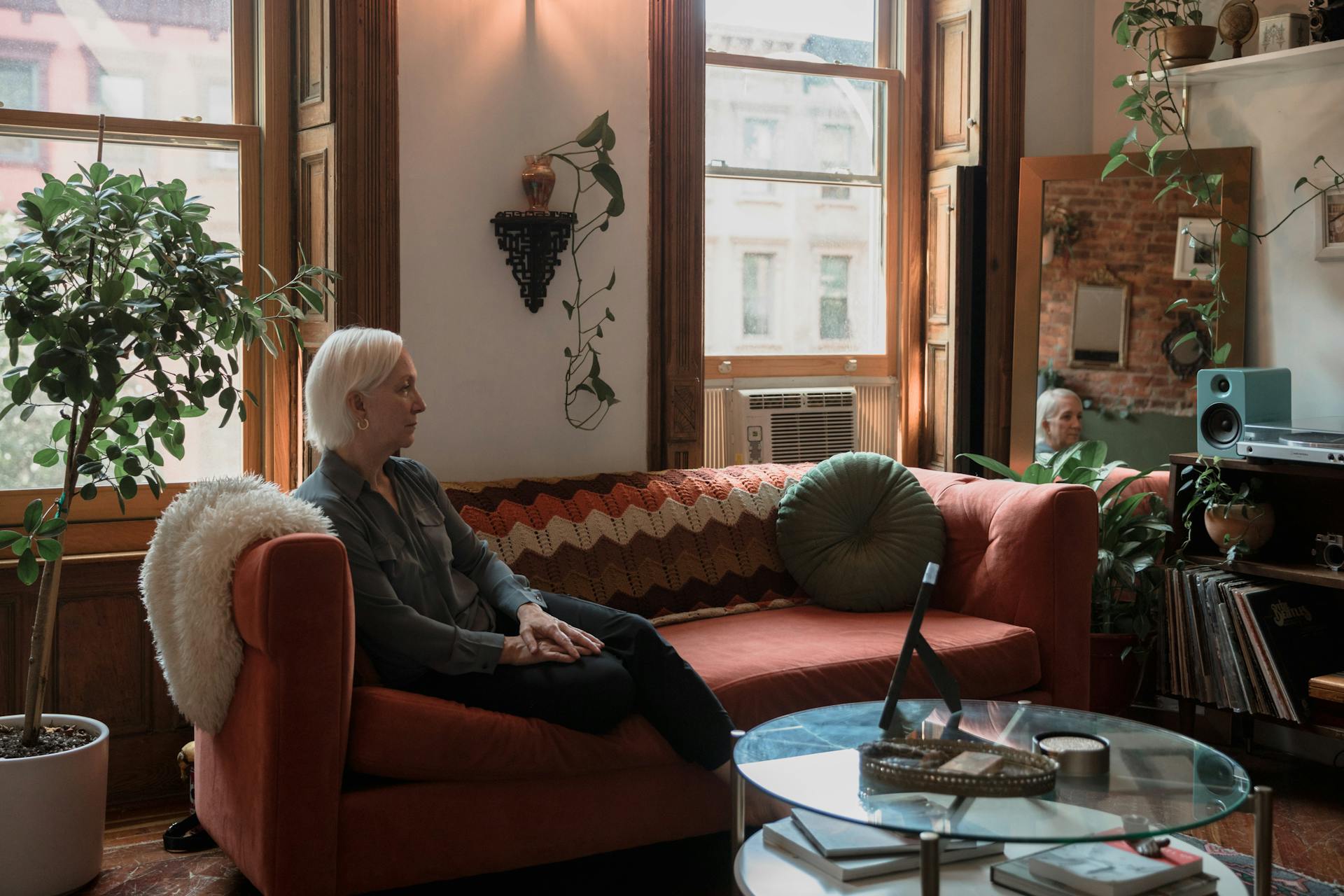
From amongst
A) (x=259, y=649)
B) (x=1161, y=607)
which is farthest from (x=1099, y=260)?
(x=259, y=649)

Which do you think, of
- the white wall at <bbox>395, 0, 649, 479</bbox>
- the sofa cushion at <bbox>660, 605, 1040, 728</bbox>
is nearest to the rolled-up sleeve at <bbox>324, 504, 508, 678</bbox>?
the sofa cushion at <bbox>660, 605, 1040, 728</bbox>

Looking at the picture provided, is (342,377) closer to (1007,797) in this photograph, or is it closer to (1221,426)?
(1007,797)

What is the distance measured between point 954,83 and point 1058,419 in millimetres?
1211

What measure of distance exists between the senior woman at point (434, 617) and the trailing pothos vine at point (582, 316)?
95cm

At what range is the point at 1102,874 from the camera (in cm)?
204

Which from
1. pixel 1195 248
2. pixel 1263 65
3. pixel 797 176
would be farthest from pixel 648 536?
pixel 1263 65

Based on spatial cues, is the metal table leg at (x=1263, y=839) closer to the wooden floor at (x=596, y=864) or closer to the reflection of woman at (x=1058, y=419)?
the wooden floor at (x=596, y=864)

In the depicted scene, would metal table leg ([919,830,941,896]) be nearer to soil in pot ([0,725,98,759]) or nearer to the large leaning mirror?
soil in pot ([0,725,98,759])

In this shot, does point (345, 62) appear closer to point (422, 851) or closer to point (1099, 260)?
point (422, 851)

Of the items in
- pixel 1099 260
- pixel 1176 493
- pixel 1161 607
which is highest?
pixel 1099 260

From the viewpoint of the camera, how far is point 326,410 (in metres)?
2.75

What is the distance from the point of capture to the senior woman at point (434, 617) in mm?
2613

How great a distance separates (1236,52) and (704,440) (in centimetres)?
203

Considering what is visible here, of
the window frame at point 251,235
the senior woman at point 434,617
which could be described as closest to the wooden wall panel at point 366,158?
the window frame at point 251,235
